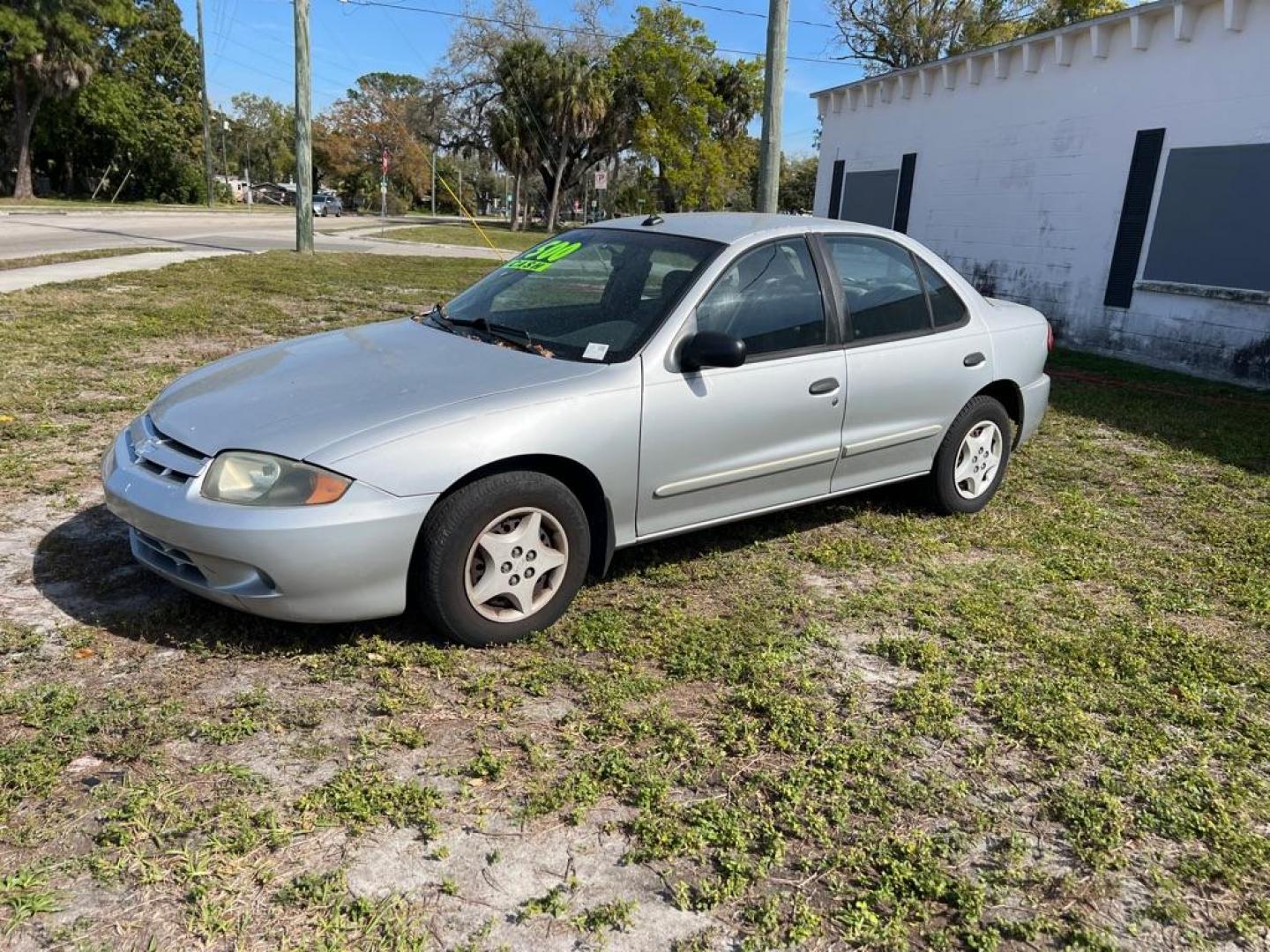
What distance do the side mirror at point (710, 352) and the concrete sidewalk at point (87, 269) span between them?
10.2 m

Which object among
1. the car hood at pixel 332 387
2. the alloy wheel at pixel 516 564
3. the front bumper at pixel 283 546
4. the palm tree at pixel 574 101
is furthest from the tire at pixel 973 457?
the palm tree at pixel 574 101

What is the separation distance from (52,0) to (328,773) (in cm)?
4911

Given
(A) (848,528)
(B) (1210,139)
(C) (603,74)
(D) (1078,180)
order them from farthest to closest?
(C) (603,74) → (D) (1078,180) → (B) (1210,139) → (A) (848,528)

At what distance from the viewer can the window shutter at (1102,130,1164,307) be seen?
38.3 feet

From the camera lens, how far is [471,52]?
49.2 meters

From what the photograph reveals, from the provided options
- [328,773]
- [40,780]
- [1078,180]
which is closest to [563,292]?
[328,773]

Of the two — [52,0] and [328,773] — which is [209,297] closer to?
[328,773]

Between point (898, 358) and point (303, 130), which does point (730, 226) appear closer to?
point (898, 358)

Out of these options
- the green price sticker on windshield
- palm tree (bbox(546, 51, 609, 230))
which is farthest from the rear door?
palm tree (bbox(546, 51, 609, 230))

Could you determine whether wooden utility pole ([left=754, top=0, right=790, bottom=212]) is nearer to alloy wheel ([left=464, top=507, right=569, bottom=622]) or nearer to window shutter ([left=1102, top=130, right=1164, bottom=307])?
window shutter ([left=1102, top=130, right=1164, bottom=307])

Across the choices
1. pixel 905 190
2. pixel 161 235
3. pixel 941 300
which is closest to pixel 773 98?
pixel 905 190

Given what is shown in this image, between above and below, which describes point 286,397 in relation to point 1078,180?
below

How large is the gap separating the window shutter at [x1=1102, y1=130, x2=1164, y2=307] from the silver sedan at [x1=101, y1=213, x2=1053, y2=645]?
8.09m

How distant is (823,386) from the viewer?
13.9ft
